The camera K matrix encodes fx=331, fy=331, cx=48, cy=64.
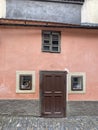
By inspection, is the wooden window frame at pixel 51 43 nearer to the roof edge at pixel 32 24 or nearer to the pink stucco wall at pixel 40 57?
the pink stucco wall at pixel 40 57

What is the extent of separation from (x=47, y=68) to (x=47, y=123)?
2539 millimetres

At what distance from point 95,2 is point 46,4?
2562 mm

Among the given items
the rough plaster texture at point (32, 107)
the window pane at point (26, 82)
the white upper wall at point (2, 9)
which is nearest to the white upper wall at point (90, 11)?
the white upper wall at point (2, 9)

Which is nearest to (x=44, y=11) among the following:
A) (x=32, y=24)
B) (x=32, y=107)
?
(x=32, y=24)

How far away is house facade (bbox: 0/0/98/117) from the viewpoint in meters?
14.8

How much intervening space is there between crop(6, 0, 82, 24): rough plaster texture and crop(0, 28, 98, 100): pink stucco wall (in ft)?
7.17

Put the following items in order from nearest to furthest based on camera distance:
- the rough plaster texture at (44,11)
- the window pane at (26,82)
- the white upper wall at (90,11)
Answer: the window pane at (26,82), the rough plaster texture at (44,11), the white upper wall at (90,11)

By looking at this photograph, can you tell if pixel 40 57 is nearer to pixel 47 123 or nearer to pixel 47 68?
pixel 47 68

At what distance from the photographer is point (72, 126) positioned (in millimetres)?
13664

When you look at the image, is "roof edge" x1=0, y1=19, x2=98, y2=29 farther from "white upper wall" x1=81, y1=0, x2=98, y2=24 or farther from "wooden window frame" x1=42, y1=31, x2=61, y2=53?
"white upper wall" x1=81, y1=0, x2=98, y2=24

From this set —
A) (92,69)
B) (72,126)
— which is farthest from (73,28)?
(72,126)

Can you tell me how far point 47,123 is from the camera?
1411 centimetres

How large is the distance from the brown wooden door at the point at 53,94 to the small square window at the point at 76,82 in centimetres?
31

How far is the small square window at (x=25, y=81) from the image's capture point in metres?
14.9
